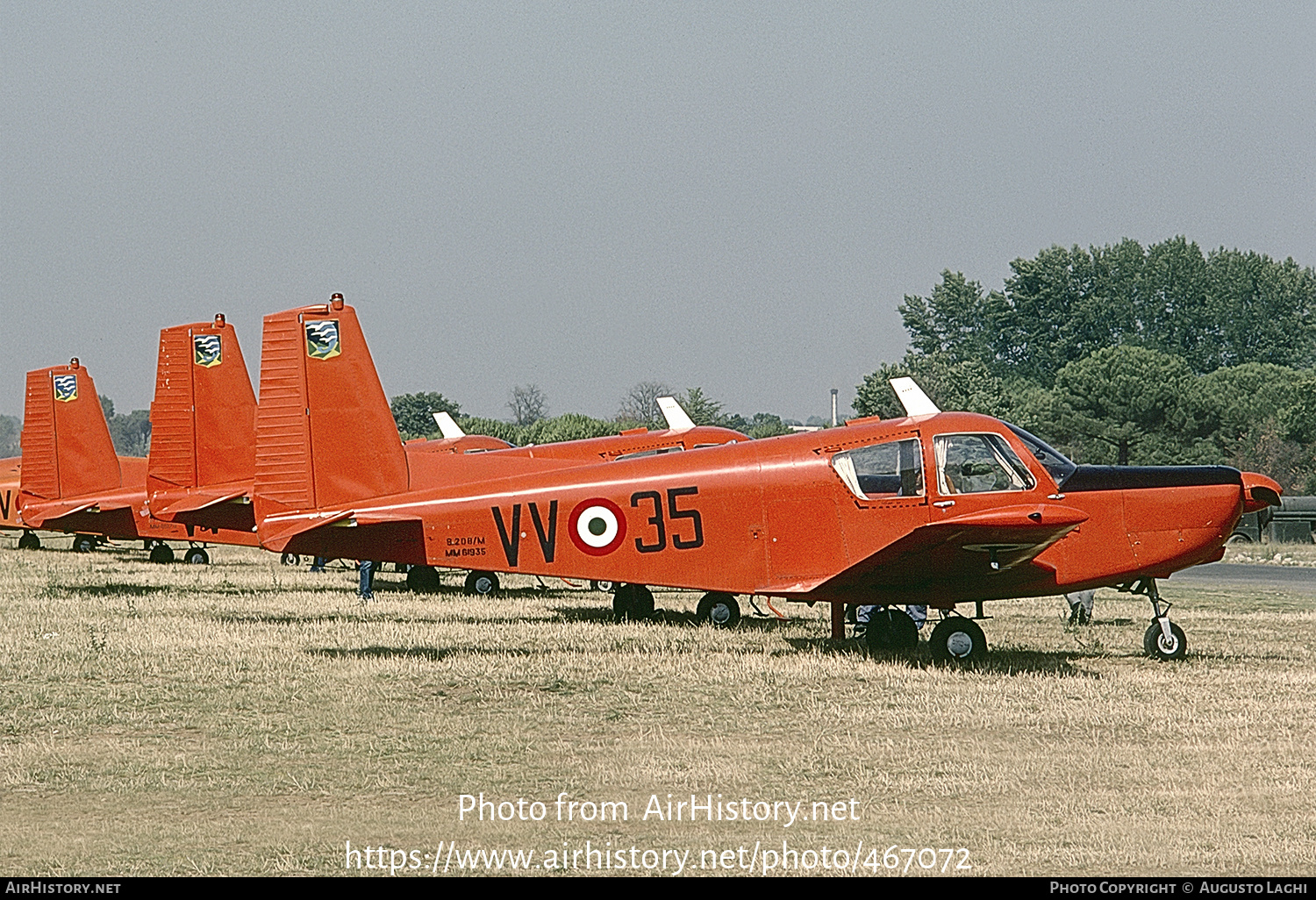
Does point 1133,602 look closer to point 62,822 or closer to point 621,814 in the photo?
point 621,814

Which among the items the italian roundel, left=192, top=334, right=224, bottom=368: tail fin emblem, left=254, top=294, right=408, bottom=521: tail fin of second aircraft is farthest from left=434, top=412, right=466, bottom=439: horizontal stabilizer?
the italian roundel

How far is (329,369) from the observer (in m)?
14.4

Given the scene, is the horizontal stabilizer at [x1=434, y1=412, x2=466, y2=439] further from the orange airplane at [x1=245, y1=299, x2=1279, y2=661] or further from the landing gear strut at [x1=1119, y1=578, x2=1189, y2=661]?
the landing gear strut at [x1=1119, y1=578, x2=1189, y2=661]

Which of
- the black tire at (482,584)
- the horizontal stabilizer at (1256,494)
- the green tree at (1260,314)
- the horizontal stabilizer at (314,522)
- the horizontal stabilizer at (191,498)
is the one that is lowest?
the black tire at (482,584)

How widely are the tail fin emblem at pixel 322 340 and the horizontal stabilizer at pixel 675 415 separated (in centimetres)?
779

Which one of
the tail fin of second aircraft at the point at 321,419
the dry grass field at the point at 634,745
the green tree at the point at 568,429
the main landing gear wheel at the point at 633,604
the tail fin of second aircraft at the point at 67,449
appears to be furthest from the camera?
the green tree at the point at 568,429

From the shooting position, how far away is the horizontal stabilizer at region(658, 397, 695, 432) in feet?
70.9

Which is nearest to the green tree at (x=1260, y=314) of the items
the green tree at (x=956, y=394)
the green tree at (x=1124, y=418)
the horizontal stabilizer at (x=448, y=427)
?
the green tree at (x=956, y=394)

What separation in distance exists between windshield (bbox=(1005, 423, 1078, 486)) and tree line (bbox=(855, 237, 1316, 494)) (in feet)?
160

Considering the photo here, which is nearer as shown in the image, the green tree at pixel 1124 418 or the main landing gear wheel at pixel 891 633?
the main landing gear wheel at pixel 891 633

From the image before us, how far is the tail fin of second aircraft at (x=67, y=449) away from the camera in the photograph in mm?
25656

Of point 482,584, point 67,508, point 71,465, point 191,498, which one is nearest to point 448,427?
point 71,465

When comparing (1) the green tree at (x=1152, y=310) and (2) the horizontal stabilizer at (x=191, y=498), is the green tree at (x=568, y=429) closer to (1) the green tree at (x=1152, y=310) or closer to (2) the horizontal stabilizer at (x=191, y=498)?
(1) the green tree at (x=1152, y=310)
